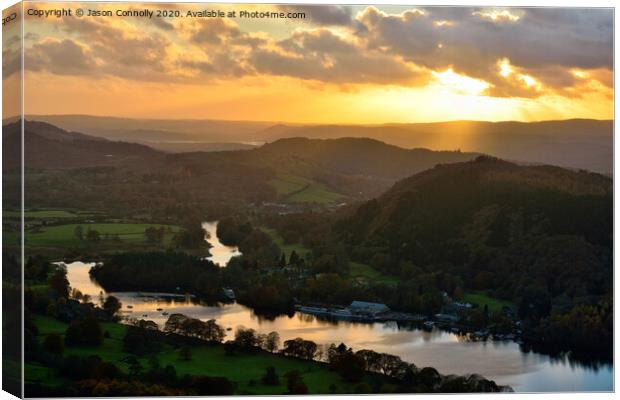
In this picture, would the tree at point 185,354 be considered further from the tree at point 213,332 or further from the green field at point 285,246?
the green field at point 285,246

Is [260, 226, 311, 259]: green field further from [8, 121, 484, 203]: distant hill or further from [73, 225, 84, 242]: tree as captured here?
[73, 225, 84, 242]: tree

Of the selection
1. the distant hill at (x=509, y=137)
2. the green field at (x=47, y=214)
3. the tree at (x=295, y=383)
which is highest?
the distant hill at (x=509, y=137)

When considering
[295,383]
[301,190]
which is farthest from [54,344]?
[301,190]

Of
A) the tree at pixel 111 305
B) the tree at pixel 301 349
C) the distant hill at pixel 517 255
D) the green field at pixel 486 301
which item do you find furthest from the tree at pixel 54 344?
the green field at pixel 486 301

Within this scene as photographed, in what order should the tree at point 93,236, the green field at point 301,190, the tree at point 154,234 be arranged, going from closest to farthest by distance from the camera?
1. the tree at point 93,236
2. the tree at point 154,234
3. the green field at point 301,190

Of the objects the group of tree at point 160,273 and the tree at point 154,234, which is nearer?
the group of tree at point 160,273

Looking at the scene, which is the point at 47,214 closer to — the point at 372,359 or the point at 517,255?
the point at 372,359
